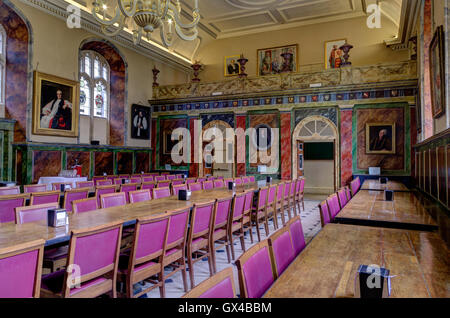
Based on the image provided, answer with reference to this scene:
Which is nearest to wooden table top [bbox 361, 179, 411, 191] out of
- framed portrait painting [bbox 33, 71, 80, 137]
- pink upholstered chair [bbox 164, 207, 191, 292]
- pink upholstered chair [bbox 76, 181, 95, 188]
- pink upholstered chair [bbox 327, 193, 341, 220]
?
pink upholstered chair [bbox 327, 193, 341, 220]

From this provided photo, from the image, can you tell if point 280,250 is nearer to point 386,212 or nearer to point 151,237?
point 151,237

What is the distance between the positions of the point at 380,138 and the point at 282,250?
390 inches

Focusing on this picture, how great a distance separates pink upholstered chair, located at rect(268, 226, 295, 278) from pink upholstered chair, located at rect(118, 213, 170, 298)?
1143 millimetres

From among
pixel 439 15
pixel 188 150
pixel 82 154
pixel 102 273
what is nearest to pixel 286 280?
pixel 102 273

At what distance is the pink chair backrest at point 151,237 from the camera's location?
8.77 feet

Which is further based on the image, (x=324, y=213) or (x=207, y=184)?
(x=207, y=184)

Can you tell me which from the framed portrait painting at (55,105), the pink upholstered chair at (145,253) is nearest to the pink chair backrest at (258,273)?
the pink upholstered chair at (145,253)

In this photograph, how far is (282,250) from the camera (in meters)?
2.21

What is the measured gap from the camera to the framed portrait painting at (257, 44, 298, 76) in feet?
47.0

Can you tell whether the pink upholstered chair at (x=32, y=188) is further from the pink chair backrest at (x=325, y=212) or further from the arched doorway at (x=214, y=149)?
the arched doorway at (x=214, y=149)

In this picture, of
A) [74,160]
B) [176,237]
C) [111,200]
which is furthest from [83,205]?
[74,160]

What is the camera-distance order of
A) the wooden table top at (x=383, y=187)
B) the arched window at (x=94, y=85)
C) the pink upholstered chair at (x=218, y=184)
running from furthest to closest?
the arched window at (x=94, y=85), the pink upholstered chair at (x=218, y=184), the wooden table top at (x=383, y=187)

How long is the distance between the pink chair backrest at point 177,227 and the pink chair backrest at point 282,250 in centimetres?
121

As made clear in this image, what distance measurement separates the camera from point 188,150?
1348 centimetres
